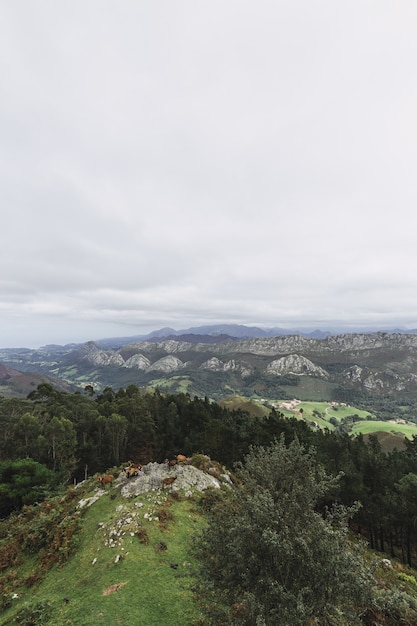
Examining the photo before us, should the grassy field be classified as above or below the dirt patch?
below

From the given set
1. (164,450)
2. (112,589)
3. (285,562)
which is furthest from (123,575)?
(164,450)

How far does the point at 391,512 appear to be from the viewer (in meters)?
42.3

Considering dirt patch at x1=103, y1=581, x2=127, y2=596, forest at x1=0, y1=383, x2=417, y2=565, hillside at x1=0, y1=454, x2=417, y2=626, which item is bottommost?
forest at x1=0, y1=383, x2=417, y2=565

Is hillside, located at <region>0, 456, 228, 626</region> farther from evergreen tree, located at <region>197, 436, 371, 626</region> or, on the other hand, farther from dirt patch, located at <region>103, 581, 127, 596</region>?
evergreen tree, located at <region>197, 436, 371, 626</region>

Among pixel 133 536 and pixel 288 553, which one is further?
pixel 133 536

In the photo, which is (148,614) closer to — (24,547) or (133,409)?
(24,547)

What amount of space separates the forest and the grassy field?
1283 cm

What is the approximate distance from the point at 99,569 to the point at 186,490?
12358 millimetres

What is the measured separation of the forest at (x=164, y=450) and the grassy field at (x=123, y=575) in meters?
12.8

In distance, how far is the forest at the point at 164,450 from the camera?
4231cm

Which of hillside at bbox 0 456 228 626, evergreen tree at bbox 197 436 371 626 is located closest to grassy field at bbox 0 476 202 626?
hillside at bbox 0 456 228 626

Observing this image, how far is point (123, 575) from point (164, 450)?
53.8m

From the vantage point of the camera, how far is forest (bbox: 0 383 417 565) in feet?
139

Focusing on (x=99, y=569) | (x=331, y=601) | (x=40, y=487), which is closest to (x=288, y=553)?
(x=331, y=601)
